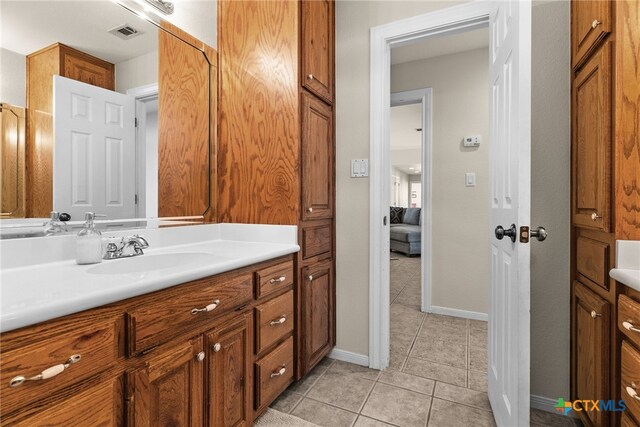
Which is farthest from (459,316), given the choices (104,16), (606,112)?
(104,16)

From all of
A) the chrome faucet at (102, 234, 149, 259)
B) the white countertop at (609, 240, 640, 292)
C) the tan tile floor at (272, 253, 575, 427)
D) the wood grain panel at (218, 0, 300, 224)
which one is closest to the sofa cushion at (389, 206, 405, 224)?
the tan tile floor at (272, 253, 575, 427)

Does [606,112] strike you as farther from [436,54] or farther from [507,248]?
[436,54]

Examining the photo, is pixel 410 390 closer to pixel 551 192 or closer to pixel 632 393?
pixel 632 393

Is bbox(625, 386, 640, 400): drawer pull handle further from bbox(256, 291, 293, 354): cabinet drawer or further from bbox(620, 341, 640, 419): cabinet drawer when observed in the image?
bbox(256, 291, 293, 354): cabinet drawer

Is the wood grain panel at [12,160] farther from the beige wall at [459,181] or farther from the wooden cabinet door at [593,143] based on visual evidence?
the beige wall at [459,181]

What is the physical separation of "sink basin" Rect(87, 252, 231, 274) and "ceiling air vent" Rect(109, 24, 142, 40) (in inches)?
38.5

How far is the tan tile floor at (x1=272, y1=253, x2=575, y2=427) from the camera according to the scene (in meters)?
1.51

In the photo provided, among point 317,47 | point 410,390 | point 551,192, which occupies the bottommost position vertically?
point 410,390

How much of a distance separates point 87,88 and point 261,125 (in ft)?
2.53

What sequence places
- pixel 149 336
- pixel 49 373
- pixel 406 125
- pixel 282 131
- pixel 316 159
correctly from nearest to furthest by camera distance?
pixel 49 373 < pixel 149 336 < pixel 282 131 < pixel 316 159 < pixel 406 125

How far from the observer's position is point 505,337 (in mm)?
1335

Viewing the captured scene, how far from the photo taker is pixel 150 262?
4.24 ft

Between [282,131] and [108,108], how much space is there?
778 millimetres

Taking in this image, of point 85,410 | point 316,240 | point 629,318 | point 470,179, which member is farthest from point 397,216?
point 85,410
